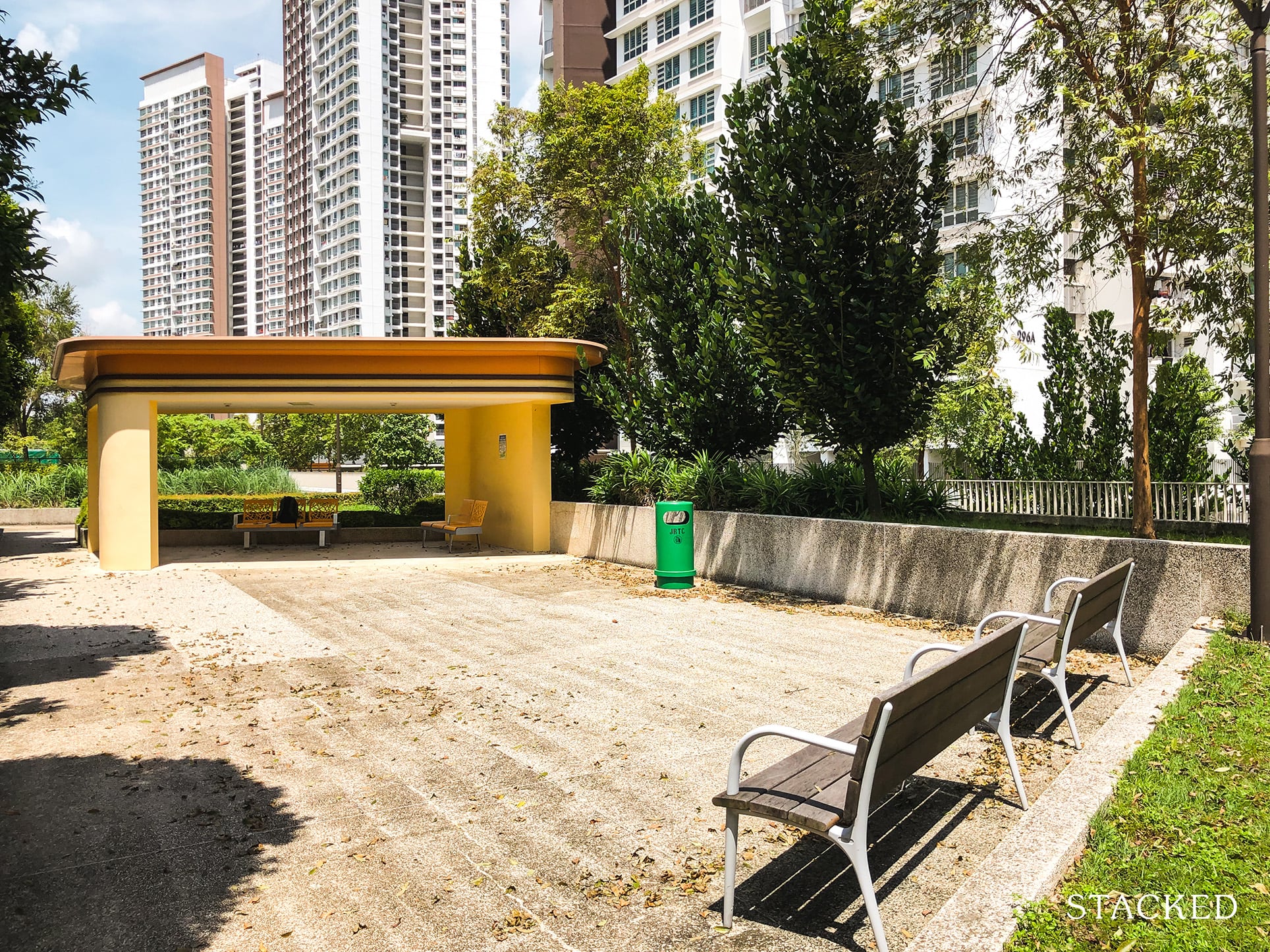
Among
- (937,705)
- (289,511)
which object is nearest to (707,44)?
(289,511)

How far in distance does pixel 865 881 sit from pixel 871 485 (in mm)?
10386

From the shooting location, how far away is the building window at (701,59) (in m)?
48.0

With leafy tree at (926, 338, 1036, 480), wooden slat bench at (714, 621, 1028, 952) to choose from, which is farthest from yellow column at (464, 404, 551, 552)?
wooden slat bench at (714, 621, 1028, 952)

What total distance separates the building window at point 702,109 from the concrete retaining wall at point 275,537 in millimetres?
32960

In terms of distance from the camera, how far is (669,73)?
50.7 meters

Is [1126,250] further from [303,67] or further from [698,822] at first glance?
[303,67]

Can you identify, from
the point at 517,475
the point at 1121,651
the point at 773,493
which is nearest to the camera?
the point at 1121,651

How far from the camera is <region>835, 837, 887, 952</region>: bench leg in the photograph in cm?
336

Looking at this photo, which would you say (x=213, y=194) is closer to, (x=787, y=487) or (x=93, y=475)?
(x=93, y=475)

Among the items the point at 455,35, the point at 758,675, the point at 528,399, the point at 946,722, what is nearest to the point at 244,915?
the point at 946,722

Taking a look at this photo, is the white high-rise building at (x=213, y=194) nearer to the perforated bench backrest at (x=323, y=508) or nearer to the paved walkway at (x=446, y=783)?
the perforated bench backrest at (x=323, y=508)

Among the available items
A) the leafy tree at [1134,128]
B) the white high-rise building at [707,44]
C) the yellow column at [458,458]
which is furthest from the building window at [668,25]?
the leafy tree at [1134,128]

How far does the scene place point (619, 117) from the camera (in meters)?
23.0

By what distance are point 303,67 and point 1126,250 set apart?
13243 centimetres
